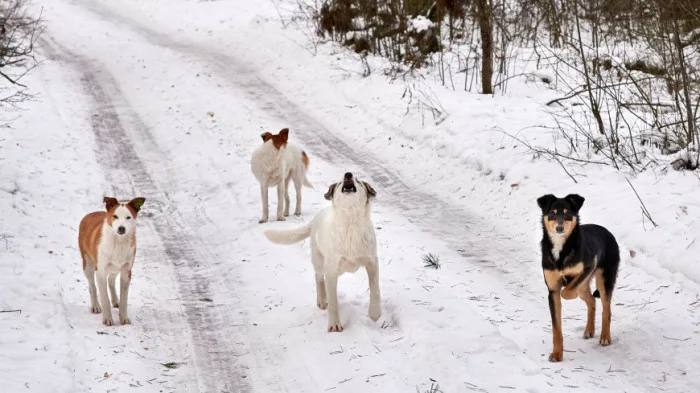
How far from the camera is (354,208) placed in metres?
7.57

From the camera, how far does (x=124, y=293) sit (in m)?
8.09

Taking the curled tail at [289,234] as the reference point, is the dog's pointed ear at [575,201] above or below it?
above

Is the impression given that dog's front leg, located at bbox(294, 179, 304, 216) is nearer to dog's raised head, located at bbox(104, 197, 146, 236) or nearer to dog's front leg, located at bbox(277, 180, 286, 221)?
dog's front leg, located at bbox(277, 180, 286, 221)

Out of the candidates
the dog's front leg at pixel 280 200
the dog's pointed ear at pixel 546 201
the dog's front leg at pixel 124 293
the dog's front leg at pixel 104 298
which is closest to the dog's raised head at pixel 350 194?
the dog's pointed ear at pixel 546 201

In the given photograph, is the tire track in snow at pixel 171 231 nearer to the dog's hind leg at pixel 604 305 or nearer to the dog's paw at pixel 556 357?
the dog's paw at pixel 556 357

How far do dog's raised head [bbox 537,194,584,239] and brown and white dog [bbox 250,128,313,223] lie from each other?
588 centimetres

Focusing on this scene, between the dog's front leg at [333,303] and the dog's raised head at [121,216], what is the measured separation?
213cm

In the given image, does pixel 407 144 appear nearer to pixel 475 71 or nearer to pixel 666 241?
pixel 475 71

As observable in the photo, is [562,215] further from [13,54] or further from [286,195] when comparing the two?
[13,54]

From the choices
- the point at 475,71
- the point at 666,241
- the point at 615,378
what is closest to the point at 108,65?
the point at 475,71

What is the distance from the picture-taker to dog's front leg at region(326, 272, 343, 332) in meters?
7.75

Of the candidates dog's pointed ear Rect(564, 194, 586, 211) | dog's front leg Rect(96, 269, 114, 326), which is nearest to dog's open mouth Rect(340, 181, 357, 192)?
dog's pointed ear Rect(564, 194, 586, 211)

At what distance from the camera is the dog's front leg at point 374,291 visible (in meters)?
7.82

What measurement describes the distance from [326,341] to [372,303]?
0.65 m
